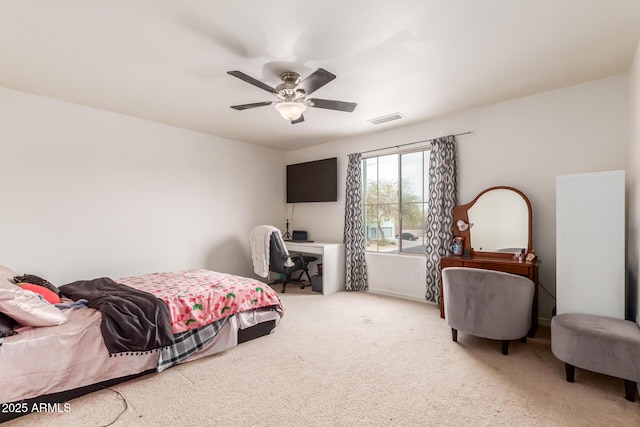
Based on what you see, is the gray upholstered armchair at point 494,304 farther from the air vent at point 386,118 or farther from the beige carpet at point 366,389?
the air vent at point 386,118

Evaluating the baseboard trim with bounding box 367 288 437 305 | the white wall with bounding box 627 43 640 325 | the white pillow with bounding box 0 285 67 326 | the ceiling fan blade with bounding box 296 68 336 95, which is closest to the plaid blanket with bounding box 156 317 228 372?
the white pillow with bounding box 0 285 67 326

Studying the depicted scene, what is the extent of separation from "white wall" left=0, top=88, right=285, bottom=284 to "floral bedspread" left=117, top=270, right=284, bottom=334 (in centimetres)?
82

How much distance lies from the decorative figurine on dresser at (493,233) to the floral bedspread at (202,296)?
2.21 m

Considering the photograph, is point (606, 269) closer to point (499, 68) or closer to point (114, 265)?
point (499, 68)

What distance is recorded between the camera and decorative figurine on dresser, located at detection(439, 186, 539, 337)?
134 inches

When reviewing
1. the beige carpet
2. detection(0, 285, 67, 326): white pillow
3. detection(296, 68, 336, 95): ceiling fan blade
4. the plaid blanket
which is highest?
detection(296, 68, 336, 95): ceiling fan blade

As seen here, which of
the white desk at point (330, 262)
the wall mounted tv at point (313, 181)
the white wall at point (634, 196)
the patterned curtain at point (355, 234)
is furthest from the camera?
the wall mounted tv at point (313, 181)

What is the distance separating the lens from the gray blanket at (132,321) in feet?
7.39

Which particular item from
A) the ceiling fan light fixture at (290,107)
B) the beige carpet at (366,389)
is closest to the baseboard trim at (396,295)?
the beige carpet at (366,389)

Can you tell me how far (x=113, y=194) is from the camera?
392 centimetres

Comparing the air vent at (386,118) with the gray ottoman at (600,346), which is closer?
the gray ottoman at (600,346)

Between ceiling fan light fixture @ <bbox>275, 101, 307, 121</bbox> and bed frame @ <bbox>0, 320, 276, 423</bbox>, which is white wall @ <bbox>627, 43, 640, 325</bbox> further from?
bed frame @ <bbox>0, 320, 276, 423</bbox>

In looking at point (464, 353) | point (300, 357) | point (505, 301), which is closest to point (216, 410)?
point (300, 357)

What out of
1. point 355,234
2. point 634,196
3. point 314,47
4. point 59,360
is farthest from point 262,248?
point 634,196
